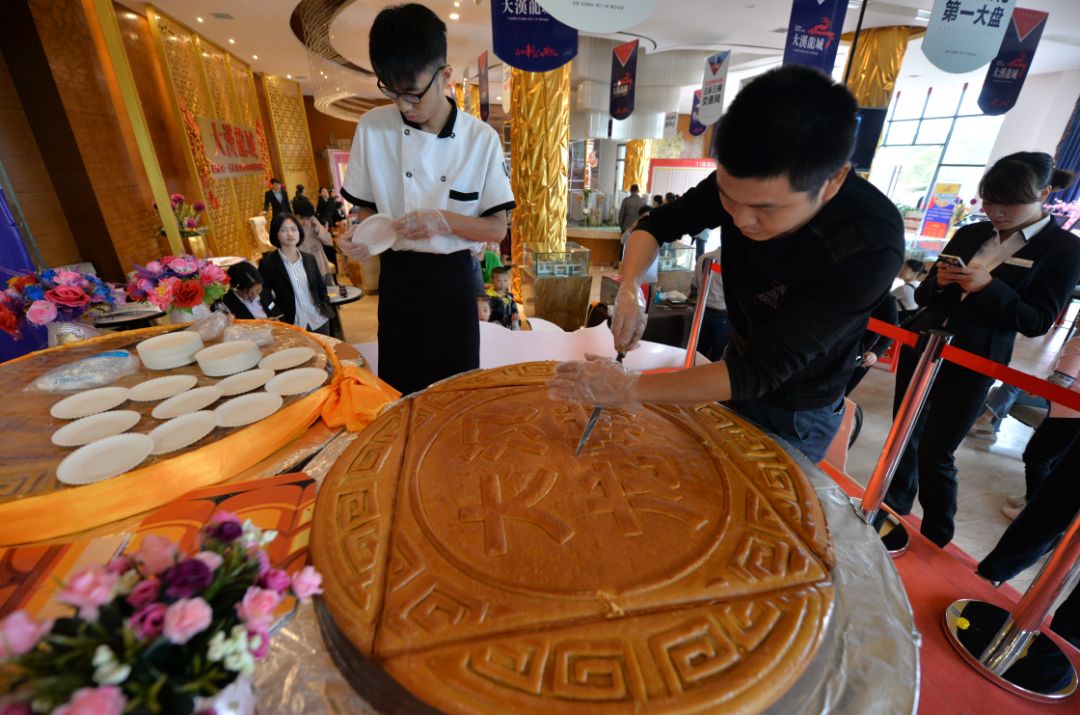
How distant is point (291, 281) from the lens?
→ 13.5 ft

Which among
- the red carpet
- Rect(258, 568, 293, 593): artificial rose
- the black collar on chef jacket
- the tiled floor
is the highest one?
the black collar on chef jacket

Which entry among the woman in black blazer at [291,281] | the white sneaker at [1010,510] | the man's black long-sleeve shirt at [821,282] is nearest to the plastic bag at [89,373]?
the woman in black blazer at [291,281]

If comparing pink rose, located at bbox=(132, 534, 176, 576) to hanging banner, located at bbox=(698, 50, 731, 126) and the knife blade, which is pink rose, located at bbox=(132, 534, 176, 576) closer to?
the knife blade

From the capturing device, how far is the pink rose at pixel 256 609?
579mm

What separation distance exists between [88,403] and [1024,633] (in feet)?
10.6

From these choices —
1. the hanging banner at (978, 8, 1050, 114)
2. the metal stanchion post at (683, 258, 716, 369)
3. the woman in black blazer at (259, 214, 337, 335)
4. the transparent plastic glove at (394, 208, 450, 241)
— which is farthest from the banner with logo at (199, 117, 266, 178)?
the hanging banner at (978, 8, 1050, 114)

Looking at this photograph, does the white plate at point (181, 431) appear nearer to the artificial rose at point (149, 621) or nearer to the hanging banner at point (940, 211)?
Answer: the artificial rose at point (149, 621)

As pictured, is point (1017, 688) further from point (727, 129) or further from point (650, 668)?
point (727, 129)

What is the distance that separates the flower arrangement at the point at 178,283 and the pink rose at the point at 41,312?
33 cm

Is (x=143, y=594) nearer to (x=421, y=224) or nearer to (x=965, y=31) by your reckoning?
(x=421, y=224)

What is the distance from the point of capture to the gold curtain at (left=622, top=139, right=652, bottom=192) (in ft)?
49.5

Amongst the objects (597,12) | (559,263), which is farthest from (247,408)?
(559,263)

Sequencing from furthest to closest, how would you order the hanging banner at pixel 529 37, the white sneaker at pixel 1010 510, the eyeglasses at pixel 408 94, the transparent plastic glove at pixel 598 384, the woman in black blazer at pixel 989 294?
the hanging banner at pixel 529 37 < the white sneaker at pixel 1010 510 < the woman in black blazer at pixel 989 294 < the eyeglasses at pixel 408 94 < the transparent plastic glove at pixel 598 384

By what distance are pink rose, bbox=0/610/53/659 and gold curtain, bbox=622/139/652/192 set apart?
16192 millimetres
